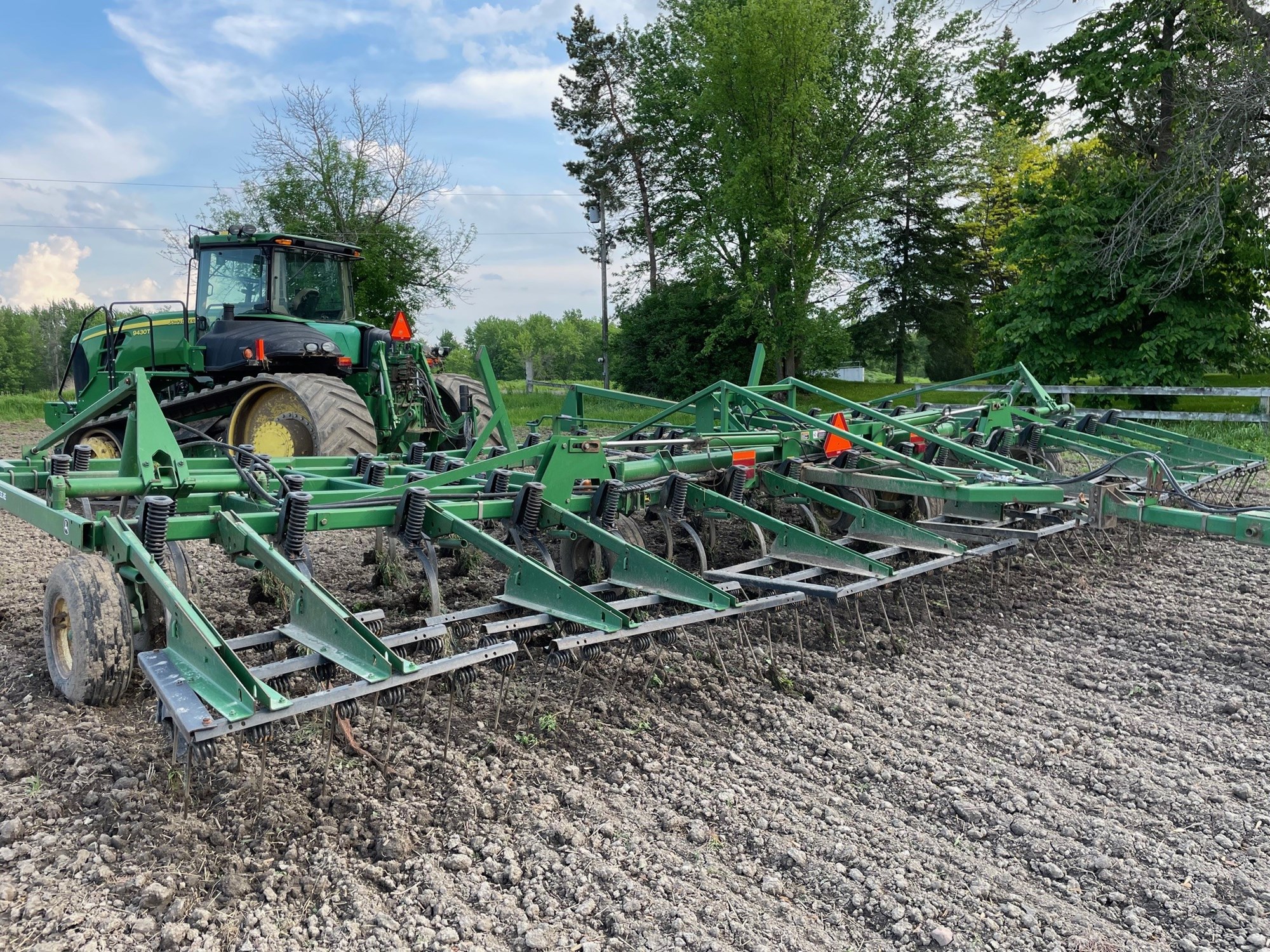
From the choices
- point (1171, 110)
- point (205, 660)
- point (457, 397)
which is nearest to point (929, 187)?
point (1171, 110)

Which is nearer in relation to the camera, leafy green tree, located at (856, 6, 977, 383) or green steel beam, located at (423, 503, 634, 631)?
green steel beam, located at (423, 503, 634, 631)

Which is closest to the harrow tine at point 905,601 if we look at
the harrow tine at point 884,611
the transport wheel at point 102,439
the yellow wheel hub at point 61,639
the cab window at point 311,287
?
the harrow tine at point 884,611

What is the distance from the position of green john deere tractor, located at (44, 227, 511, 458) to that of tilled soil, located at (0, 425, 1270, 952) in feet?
8.31

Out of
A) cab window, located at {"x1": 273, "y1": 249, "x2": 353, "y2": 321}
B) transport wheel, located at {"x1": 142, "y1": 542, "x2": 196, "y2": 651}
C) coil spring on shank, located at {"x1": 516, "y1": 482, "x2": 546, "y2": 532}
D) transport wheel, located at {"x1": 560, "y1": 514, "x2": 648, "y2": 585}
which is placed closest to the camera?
transport wheel, located at {"x1": 142, "y1": 542, "x2": 196, "y2": 651}

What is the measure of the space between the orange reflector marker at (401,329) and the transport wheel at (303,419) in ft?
2.50

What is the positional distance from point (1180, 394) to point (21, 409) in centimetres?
2144

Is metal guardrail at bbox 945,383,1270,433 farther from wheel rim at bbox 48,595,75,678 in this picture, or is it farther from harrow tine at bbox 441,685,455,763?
wheel rim at bbox 48,595,75,678

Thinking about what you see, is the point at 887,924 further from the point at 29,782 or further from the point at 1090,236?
the point at 1090,236

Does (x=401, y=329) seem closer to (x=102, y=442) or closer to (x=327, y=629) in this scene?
(x=102, y=442)

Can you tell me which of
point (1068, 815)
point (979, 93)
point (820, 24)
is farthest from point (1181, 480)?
point (820, 24)

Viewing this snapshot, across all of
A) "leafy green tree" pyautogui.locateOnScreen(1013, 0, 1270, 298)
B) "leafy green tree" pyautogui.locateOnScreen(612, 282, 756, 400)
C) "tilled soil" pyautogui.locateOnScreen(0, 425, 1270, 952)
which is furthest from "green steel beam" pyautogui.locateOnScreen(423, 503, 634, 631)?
"leafy green tree" pyautogui.locateOnScreen(612, 282, 756, 400)

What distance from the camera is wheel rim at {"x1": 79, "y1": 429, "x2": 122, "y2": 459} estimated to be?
7074 millimetres

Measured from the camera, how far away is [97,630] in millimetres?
2898

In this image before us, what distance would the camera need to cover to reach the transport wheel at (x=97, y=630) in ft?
9.48
